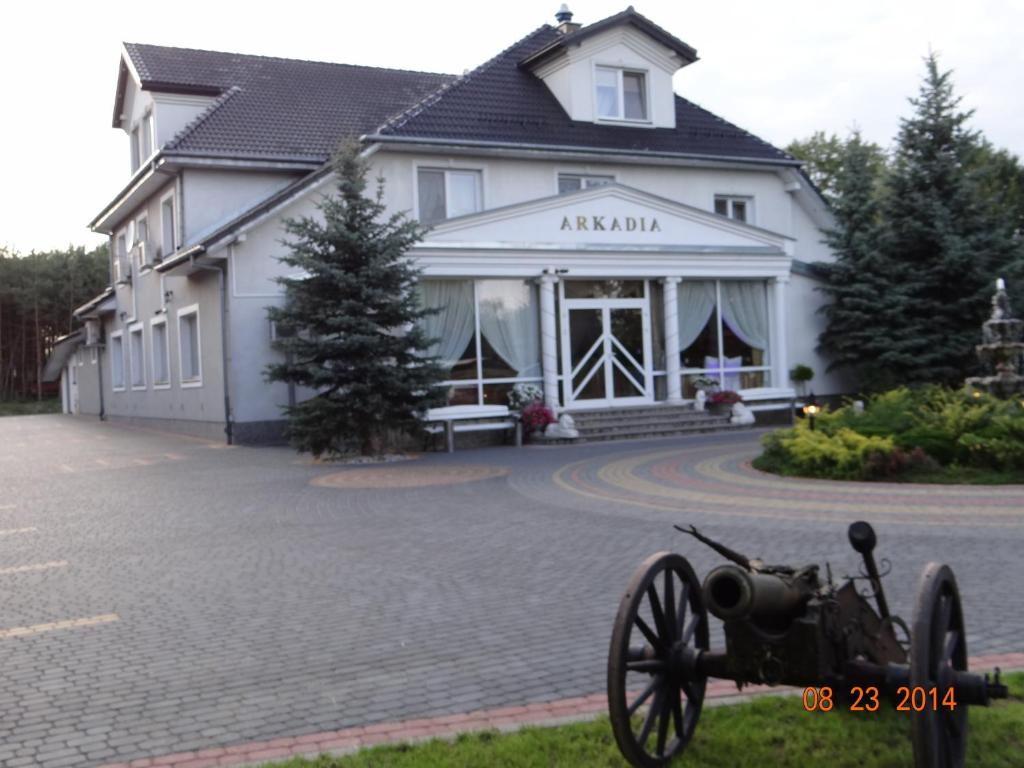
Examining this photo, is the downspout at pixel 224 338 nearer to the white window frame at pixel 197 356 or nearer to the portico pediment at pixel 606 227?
the white window frame at pixel 197 356

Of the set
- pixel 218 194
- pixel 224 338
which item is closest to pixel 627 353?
pixel 224 338

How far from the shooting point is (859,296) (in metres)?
25.0

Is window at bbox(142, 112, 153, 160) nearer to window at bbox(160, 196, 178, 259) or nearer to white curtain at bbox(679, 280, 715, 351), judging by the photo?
window at bbox(160, 196, 178, 259)

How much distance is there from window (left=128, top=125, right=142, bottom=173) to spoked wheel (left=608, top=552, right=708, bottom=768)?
28.6 metres

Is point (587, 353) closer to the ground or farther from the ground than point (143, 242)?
closer to the ground

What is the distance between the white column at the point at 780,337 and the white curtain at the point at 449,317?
7.99 m

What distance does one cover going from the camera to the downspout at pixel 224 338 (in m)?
21.1

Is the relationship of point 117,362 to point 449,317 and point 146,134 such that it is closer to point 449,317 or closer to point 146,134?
point 146,134

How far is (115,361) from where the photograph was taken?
34.8 m

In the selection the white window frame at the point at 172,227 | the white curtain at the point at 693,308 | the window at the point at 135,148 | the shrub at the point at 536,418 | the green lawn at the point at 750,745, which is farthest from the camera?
the window at the point at 135,148

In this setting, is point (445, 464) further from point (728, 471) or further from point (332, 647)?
point (332, 647)

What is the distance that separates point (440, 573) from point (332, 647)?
6.77 ft

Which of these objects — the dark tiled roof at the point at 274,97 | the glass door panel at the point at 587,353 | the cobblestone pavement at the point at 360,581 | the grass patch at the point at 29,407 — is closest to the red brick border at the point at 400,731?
the cobblestone pavement at the point at 360,581

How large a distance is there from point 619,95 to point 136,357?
17.1 m
